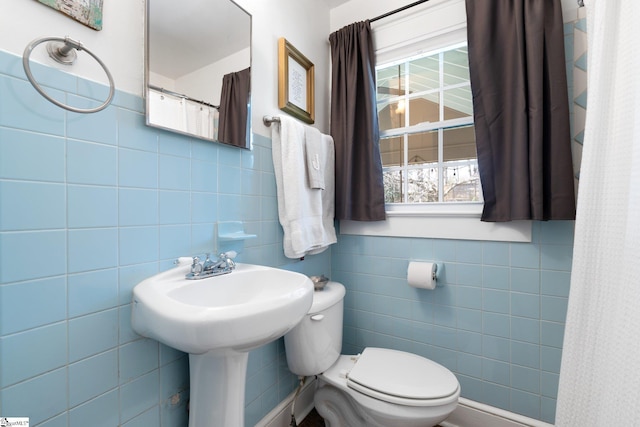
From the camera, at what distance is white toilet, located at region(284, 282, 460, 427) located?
1.01 m

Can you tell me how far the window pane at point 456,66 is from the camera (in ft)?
4.83

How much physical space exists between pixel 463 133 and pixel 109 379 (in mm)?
1852

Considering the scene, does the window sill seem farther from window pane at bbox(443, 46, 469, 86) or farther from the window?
window pane at bbox(443, 46, 469, 86)

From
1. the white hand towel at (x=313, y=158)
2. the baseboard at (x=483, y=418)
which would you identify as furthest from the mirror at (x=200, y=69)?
the baseboard at (x=483, y=418)

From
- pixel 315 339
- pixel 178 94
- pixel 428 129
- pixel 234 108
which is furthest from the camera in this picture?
pixel 428 129

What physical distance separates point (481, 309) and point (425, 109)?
3.84 feet

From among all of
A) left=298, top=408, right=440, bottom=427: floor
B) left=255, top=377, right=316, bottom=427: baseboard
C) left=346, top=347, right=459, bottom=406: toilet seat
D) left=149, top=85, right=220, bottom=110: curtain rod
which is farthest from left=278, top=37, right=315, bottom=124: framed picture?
left=298, top=408, right=440, bottom=427: floor

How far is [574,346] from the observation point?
0.76 m

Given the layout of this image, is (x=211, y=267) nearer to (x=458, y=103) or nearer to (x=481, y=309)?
(x=481, y=309)

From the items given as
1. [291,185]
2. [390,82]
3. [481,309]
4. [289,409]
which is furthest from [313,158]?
[289,409]

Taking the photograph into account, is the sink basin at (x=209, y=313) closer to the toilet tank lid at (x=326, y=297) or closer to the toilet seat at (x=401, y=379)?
the toilet tank lid at (x=326, y=297)

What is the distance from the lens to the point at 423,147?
5.31 ft

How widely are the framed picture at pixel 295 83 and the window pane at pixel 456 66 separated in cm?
79

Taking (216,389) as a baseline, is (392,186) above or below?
above
